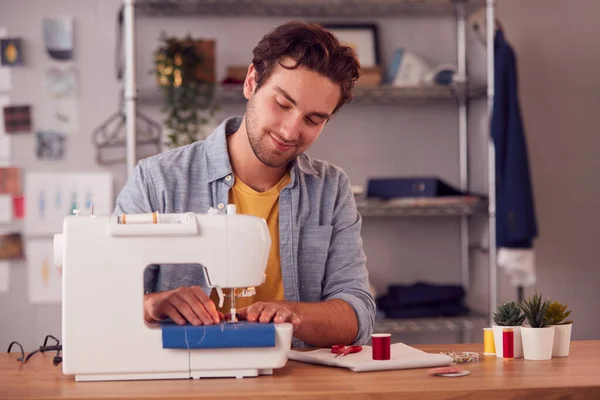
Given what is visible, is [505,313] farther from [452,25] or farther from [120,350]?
[452,25]

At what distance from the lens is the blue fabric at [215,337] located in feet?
5.35

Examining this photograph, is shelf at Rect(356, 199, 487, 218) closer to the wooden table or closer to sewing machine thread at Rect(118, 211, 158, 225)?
the wooden table

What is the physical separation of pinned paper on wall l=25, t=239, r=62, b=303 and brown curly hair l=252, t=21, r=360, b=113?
2.15 meters

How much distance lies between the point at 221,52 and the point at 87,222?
242 cm

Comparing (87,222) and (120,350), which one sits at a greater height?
(87,222)

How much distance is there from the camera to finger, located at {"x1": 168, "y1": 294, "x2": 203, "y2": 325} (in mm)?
1680

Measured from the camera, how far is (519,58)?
4.11 meters

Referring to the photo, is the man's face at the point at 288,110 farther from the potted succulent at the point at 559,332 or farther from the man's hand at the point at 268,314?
the potted succulent at the point at 559,332

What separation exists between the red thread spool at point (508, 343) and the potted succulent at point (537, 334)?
1.0 inches

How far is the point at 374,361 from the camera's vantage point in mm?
1712

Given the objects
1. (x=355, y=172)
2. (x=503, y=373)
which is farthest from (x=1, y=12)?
(x=503, y=373)

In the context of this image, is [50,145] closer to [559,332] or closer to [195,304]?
[195,304]

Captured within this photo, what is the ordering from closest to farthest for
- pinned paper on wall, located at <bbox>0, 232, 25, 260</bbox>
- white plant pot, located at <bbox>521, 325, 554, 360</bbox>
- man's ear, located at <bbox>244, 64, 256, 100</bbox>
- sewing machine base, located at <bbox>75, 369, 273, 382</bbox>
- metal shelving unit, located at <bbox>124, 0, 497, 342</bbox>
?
sewing machine base, located at <bbox>75, 369, 273, 382</bbox>
white plant pot, located at <bbox>521, 325, 554, 360</bbox>
man's ear, located at <bbox>244, 64, 256, 100</bbox>
metal shelving unit, located at <bbox>124, 0, 497, 342</bbox>
pinned paper on wall, located at <bbox>0, 232, 25, 260</bbox>

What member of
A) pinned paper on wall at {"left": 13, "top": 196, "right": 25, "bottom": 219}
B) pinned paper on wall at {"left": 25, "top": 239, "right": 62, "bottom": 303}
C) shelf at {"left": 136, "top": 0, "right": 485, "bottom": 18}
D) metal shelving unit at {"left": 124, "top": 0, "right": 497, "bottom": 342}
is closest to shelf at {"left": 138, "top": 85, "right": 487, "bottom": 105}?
metal shelving unit at {"left": 124, "top": 0, "right": 497, "bottom": 342}
